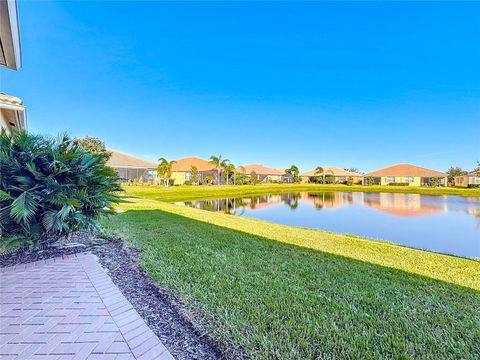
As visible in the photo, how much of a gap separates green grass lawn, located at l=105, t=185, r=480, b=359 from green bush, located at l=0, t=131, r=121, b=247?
1.31 m

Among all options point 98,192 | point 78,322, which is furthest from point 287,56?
point 78,322

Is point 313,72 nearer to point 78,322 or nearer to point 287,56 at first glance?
point 287,56

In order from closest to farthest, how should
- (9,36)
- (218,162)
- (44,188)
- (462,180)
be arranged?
1. (9,36)
2. (44,188)
3. (218,162)
4. (462,180)

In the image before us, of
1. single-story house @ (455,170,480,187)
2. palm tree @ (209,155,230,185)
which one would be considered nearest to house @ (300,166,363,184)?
single-story house @ (455,170,480,187)

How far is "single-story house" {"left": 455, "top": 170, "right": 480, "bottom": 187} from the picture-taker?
4651 centimetres

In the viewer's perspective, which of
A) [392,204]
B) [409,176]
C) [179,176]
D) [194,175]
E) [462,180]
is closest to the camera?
[392,204]

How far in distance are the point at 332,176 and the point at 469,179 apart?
2551 cm

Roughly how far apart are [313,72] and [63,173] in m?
23.5

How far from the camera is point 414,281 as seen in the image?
11.5 feet

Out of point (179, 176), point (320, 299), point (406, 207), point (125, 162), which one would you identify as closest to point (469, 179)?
point (406, 207)

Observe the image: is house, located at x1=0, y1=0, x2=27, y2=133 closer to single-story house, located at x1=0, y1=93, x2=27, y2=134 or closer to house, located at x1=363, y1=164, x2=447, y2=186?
single-story house, located at x1=0, y1=93, x2=27, y2=134

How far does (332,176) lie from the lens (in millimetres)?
58125

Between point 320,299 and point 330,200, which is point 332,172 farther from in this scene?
point 320,299

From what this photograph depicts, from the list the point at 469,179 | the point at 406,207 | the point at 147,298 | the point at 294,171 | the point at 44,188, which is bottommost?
the point at 406,207
